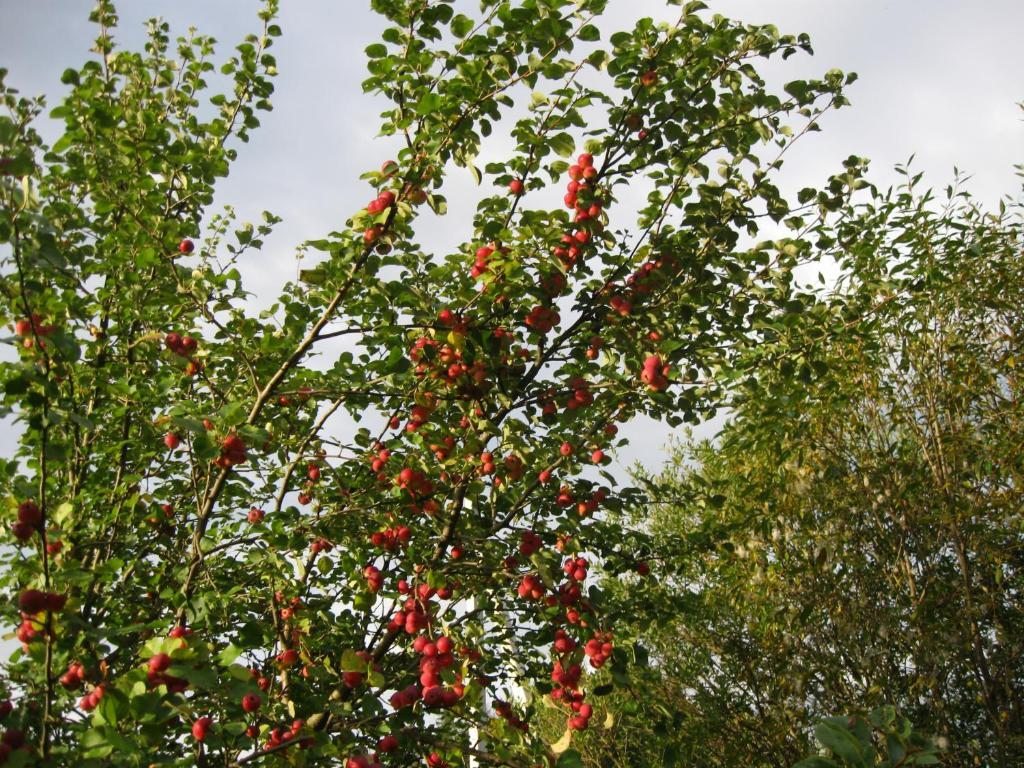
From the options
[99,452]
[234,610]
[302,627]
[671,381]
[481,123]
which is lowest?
[302,627]

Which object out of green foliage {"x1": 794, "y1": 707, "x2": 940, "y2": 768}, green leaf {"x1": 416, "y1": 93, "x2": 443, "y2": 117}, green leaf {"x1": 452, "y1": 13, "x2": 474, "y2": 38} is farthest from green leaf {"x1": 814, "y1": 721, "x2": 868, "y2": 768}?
green leaf {"x1": 452, "y1": 13, "x2": 474, "y2": 38}

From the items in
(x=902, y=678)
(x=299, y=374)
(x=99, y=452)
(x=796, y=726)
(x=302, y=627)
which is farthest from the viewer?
(x=796, y=726)

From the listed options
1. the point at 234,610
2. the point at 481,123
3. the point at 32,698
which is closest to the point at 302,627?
the point at 234,610

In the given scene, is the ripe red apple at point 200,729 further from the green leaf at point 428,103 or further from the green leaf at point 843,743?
the green leaf at point 428,103

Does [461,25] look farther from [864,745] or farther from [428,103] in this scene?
[864,745]

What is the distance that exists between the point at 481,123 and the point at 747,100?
1442mm

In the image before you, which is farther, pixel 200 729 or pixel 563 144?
pixel 563 144

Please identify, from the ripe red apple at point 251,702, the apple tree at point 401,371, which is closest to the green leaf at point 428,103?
the apple tree at point 401,371

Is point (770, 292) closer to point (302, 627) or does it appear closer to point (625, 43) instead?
point (625, 43)

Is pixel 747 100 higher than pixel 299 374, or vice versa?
→ pixel 747 100

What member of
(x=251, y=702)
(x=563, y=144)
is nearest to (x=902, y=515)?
(x=563, y=144)

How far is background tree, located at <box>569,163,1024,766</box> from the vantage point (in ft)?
16.5

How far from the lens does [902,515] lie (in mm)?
5473

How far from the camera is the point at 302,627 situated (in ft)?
11.9
